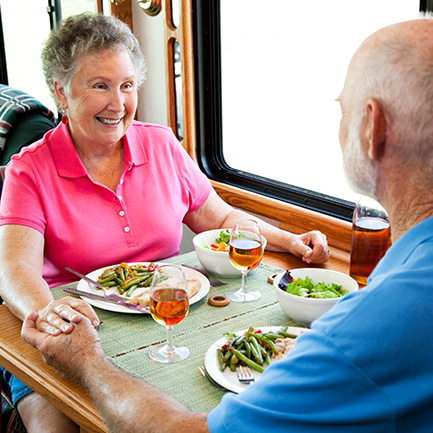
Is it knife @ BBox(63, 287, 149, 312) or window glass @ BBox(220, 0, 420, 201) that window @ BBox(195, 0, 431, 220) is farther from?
knife @ BBox(63, 287, 149, 312)

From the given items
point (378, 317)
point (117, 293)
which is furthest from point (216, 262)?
point (378, 317)

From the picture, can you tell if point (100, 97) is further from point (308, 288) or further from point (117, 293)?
point (308, 288)

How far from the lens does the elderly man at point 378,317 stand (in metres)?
0.81

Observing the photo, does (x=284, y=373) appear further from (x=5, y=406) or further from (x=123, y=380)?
(x=5, y=406)

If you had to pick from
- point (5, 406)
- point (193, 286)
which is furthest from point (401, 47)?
point (5, 406)

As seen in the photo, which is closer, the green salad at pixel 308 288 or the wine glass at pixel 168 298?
the wine glass at pixel 168 298

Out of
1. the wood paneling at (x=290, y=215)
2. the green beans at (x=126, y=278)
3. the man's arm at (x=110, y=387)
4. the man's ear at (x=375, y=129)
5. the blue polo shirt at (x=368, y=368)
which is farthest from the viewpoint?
the wood paneling at (x=290, y=215)

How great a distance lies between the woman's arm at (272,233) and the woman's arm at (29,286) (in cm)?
64

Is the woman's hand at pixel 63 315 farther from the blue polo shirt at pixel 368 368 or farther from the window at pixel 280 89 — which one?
the window at pixel 280 89

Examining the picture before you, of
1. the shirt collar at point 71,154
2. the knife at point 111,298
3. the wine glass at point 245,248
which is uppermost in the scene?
the shirt collar at point 71,154

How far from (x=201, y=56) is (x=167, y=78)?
226mm

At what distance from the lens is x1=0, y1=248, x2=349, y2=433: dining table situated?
48.0 inches

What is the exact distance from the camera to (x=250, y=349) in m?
1.31

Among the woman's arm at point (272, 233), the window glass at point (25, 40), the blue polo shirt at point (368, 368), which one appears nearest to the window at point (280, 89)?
the woman's arm at point (272, 233)
